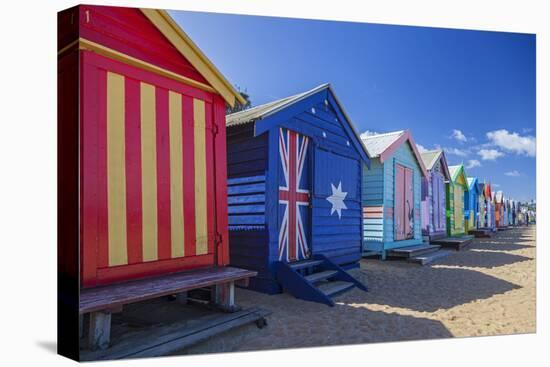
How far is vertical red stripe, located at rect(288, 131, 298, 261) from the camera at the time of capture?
585cm

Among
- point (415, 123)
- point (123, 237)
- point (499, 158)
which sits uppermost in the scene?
point (415, 123)

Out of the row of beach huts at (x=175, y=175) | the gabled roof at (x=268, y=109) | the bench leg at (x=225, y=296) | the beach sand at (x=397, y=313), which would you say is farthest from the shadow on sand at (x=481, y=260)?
the bench leg at (x=225, y=296)

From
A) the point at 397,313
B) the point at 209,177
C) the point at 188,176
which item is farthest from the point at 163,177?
the point at 397,313

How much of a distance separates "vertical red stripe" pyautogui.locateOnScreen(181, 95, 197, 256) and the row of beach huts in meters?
0.01

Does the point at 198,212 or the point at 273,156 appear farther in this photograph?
the point at 273,156

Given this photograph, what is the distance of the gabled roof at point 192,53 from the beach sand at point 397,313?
2449 millimetres

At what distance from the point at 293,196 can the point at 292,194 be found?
0.04 meters


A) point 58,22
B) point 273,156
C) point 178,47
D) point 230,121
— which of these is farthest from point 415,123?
point 58,22

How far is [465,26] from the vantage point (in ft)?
16.9

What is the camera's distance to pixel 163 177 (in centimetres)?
394

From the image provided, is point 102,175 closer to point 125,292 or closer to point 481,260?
point 125,292

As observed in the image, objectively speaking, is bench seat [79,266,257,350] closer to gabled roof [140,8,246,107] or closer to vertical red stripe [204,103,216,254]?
Result: vertical red stripe [204,103,216,254]
